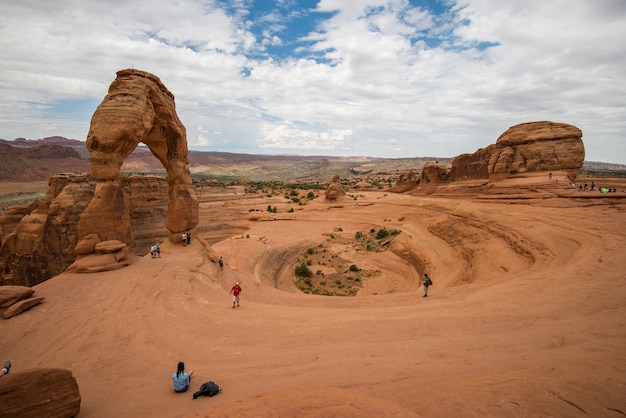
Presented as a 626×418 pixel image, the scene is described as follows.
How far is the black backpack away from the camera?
18.2 ft

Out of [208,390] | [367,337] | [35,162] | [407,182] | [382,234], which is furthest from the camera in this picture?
[35,162]

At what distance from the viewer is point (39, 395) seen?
14.7 feet

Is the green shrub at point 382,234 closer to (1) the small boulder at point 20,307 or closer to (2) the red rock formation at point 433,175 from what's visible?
(2) the red rock formation at point 433,175

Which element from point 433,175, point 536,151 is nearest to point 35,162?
point 433,175

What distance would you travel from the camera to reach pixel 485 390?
482 cm

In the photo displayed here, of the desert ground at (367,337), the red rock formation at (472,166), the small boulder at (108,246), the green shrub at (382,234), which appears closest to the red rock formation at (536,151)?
the red rock formation at (472,166)

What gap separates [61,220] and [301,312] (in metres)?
15.5

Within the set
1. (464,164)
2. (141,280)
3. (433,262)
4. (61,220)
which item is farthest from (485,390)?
(464,164)

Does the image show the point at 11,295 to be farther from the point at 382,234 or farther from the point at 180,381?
the point at 382,234

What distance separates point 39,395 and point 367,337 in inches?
245

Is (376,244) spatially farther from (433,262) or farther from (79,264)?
(79,264)

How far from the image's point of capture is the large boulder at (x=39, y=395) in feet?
13.9

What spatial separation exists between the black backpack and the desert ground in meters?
0.10

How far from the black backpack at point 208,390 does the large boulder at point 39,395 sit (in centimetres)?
182
